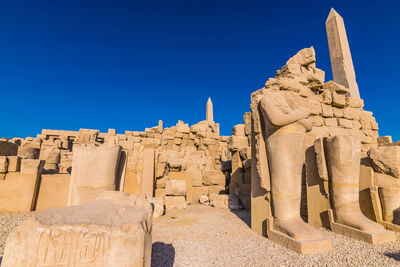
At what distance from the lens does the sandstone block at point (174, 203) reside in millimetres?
4914

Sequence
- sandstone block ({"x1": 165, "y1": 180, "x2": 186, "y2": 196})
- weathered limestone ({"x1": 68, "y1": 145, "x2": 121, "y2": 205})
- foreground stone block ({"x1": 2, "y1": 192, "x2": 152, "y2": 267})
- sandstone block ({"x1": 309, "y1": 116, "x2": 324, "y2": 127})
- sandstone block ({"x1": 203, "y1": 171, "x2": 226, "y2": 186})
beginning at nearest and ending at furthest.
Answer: foreground stone block ({"x1": 2, "y1": 192, "x2": 152, "y2": 267}) → weathered limestone ({"x1": 68, "y1": 145, "x2": 121, "y2": 205}) → sandstone block ({"x1": 309, "y1": 116, "x2": 324, "y2": 127}) → sandstone block ({"x1": 165, "y1": 180, "x2": 186, "y2": 196}) → sandstone block ({"x1": 203, "y1": 171, "x2": 226, "y2": 186})

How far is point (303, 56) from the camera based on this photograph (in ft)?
18.4

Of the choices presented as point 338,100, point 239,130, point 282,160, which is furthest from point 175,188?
point 338,100

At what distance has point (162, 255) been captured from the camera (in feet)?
7.37

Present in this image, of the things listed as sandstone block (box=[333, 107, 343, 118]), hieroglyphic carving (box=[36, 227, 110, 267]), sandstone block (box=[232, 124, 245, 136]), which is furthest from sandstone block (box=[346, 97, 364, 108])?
hieroglyphic carving (box=[36, 227, 110, 267])

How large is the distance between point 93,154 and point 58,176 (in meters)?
2.09

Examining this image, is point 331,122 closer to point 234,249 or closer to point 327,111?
point 327,111

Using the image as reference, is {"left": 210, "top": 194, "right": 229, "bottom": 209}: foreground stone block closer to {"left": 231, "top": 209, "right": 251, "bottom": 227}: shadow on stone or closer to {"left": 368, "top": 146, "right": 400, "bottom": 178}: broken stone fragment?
{"left": 231, "top": 209, "right": 251, "bottom": 227}: shadow on stone

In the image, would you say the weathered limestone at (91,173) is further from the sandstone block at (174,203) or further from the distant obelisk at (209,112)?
the distant obelisk at (209,112)

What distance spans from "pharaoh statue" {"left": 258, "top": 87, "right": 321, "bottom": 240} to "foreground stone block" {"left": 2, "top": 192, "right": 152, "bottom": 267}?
6.58ft

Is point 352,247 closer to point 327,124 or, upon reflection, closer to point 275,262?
point 275,262

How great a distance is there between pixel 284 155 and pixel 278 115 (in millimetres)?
531

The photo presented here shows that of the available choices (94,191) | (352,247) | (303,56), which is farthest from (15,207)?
(303,56)

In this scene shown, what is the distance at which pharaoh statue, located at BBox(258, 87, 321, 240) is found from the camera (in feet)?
8.88
